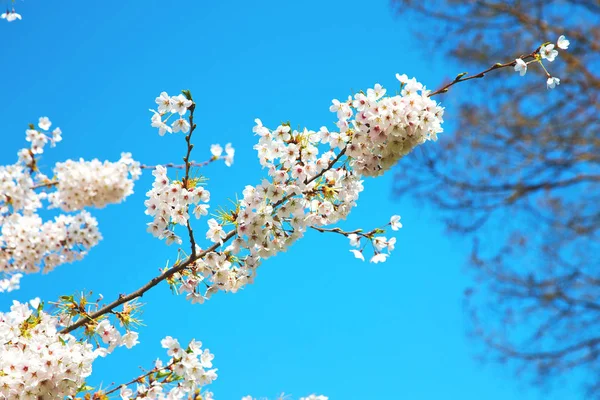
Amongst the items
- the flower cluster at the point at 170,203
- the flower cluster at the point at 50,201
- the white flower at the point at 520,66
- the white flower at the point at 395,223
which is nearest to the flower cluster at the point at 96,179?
the flower cluster at the point at 50,201

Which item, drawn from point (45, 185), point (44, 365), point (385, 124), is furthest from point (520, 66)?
point (45, 185)

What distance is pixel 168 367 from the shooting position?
2.08 meters

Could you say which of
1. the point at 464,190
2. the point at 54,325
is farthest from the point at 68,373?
the point at 464,190

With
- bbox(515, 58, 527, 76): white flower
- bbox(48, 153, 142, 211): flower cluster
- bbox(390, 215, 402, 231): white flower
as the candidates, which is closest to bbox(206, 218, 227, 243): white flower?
bbox(390, 215, 402, 231): white flower

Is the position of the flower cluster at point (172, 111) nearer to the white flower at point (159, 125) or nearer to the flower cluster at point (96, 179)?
the white flower at point (159, 125)

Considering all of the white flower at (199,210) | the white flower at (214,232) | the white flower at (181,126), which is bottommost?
the white flower at (214,232)

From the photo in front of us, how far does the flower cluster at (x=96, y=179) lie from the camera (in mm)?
4285

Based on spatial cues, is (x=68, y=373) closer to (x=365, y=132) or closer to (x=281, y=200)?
(x=281, y=200)

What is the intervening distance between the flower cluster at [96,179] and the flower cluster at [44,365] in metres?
2.49

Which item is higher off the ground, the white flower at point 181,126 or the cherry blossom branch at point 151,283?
the white flower at point 181,126

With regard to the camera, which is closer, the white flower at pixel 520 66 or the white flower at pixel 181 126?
the white flower at pixel 181 126

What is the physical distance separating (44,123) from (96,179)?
0.54 m

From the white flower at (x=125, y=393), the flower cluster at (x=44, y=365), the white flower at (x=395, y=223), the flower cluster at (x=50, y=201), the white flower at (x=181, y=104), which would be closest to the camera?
the flower cluster at (x=44, y=365)

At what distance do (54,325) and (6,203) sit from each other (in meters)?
2.48
